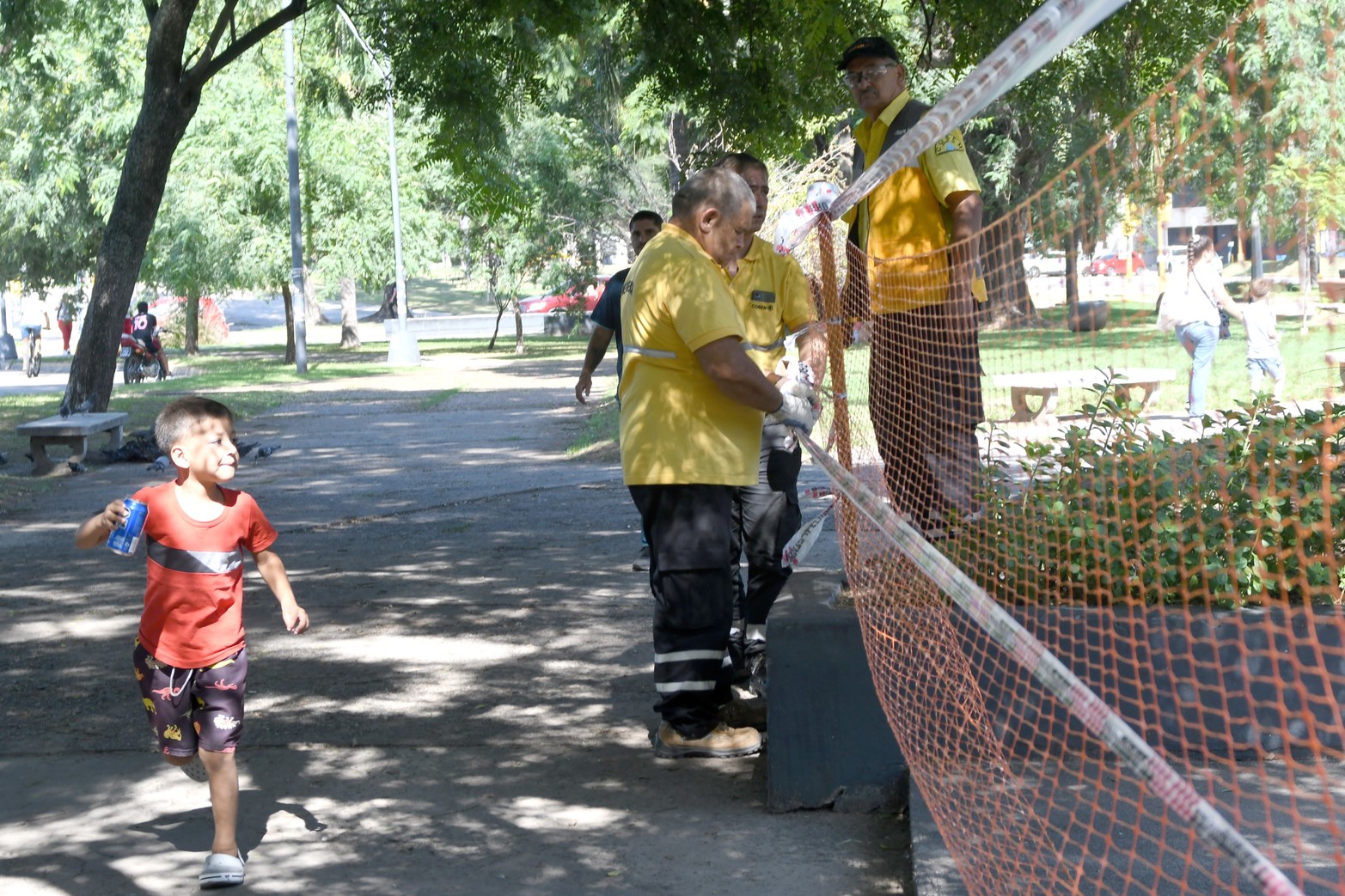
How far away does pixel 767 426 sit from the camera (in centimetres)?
595

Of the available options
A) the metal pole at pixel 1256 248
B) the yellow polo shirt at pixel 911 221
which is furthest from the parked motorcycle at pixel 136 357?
the metal pole at pixel 1256 248

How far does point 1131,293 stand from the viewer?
384cm

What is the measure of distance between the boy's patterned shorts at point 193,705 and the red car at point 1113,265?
2.65 m

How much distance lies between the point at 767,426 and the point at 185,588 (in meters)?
2.33

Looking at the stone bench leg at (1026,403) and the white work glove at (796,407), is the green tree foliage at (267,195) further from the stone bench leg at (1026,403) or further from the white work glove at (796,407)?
the white work glove at (796,407)

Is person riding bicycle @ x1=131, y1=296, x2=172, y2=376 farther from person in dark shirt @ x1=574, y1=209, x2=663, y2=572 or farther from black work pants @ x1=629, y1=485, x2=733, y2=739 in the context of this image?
black work pants @ x1=629, y1=485, x2=733, y2=739

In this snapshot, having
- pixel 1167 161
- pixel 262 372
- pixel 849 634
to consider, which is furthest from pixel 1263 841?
pixel 262 372

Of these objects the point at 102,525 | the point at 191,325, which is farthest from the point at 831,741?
the point at 191,325

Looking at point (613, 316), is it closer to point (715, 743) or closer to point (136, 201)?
point (715, 743)

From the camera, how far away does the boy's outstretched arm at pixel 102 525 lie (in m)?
4.32

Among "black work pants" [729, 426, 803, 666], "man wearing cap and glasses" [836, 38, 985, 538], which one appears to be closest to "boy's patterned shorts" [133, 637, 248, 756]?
"black work pants" [729, 426, 803, 666]

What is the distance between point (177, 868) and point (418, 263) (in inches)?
1294

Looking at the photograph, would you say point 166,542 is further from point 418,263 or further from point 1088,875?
point 418,263

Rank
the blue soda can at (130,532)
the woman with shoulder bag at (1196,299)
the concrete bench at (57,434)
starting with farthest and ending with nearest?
the concrete bench at (57,434) → the blue soda can at (130,532) → the woman with shoulder bag at (1196,299)
